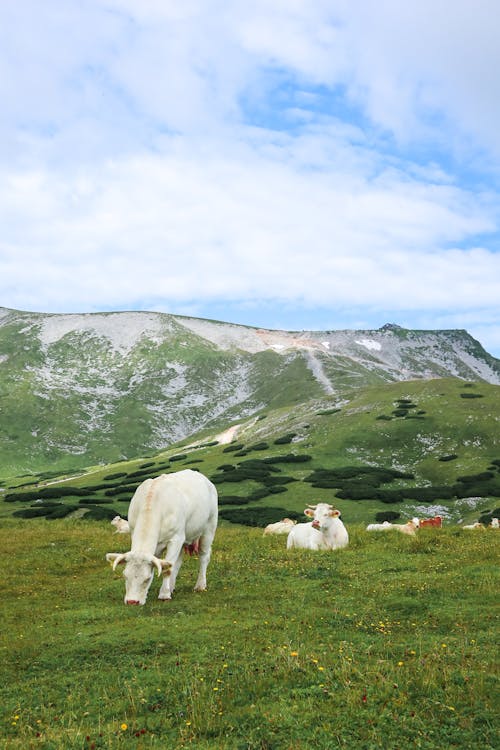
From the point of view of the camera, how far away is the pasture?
285 inches

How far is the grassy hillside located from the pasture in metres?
34.3

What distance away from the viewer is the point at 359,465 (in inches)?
2958

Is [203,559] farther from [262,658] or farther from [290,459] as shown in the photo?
[290,459]

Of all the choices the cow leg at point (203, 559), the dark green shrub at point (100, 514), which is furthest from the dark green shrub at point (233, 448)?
the cow leg at point (203, 559)

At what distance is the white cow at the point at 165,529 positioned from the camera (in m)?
14.0

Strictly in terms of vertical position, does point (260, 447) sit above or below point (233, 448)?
above

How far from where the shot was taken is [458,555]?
2106cm

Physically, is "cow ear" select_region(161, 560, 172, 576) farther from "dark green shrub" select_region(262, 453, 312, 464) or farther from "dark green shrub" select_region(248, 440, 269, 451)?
"dark green shrub" select_region(248, 440, 269, 451)

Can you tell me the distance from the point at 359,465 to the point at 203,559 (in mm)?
60613

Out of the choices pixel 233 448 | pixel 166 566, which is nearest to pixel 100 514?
pixel 166 566

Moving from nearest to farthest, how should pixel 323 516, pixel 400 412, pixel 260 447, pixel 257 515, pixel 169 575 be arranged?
pixel 169 575, pixel 323 516, pixel 257 515, pixel 400 412, pixel 260 447

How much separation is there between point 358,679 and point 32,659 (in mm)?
6850

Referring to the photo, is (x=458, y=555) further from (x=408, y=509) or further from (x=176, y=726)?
(x=408, y=509)

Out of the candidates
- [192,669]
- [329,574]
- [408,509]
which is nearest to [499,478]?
[408,509]
